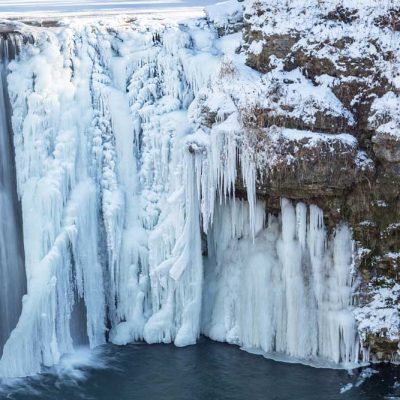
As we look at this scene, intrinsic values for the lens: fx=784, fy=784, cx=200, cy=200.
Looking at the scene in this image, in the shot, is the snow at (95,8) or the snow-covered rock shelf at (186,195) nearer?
the snow-covered rock shelf at (186,195)

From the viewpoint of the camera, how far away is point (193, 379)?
11.1m

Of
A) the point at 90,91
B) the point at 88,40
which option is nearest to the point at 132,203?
the point at 90,91

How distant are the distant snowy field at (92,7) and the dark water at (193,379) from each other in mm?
6213

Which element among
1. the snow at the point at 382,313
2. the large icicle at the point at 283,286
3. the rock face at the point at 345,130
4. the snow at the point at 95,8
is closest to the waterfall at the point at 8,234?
the snow at the point at 95,8

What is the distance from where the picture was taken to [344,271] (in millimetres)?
11367

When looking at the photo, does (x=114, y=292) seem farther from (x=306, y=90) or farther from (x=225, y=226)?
(x=306, y=90)

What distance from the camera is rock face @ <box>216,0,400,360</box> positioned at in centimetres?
1088

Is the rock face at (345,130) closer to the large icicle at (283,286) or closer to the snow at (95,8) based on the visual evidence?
the large icicle at (283,286)

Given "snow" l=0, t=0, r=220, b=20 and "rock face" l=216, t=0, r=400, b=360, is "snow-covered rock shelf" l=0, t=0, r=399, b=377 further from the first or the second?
"snow" l=0, t=0, r=220, b=20

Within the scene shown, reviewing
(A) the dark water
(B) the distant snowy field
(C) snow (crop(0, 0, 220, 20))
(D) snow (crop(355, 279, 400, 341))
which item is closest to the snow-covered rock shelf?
(D) snow (crop(355, 279, 400, 341))

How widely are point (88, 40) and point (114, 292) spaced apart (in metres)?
4.01

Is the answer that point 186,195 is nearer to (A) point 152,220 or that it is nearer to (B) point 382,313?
(A) point 152,220

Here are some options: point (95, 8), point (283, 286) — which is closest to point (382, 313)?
point (283, 286)

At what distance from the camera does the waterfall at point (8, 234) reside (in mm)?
11656
